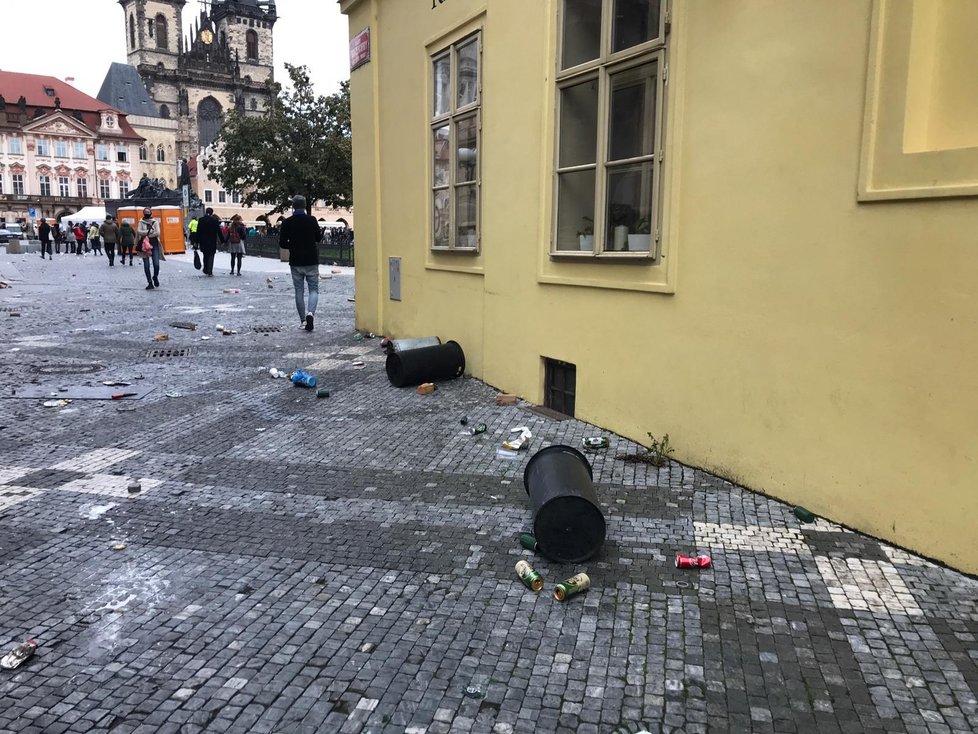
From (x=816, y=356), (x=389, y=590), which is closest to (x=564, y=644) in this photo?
(x=389, y=590)

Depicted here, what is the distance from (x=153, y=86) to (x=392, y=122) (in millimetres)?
123026

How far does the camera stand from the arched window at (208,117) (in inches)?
4569

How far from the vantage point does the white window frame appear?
282 inches

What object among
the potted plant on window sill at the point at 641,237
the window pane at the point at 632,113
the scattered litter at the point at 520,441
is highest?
the window pane at the point at 632,113

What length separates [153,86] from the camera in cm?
11469

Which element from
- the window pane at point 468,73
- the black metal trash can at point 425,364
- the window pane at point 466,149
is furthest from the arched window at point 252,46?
the black metal trash can at point 425,364

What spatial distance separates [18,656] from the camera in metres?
2.81

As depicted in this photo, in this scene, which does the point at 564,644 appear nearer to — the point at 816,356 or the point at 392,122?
the point at 816,356

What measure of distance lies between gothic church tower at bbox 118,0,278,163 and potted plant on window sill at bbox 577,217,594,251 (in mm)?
116257

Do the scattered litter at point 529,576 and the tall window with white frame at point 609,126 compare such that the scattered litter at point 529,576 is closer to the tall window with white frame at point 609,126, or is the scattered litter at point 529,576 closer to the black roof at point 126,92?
the tall window with white frame at point 609,126

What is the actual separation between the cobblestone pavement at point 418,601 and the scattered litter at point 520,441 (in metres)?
0.11

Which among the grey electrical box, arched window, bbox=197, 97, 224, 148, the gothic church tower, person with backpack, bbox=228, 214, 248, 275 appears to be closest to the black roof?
the gothic church tower

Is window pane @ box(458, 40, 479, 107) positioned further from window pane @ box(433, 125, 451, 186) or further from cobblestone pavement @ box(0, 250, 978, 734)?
cobblestone pavement @ box(0, 250, 978, 734)

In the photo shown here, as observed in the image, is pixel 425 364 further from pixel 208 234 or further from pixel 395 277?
pixel 208 234
